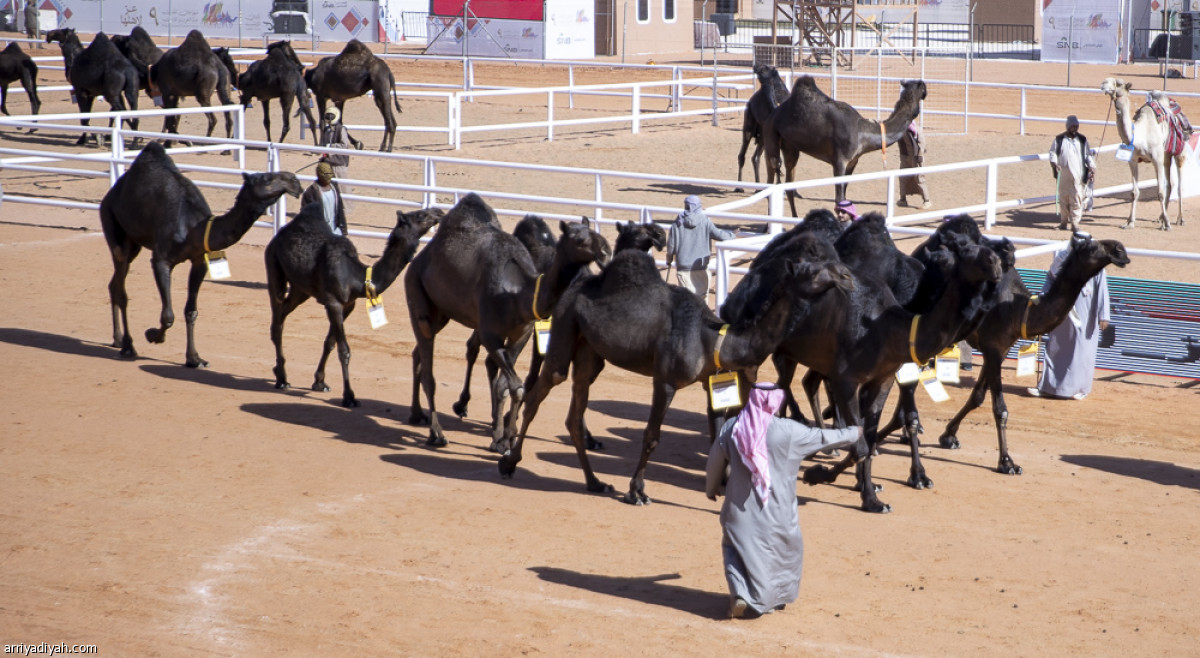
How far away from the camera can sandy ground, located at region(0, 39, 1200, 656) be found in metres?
6.48

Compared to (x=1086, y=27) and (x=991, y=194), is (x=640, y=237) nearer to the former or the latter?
(x=991, y=194)

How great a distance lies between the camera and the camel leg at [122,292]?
12.1 metres

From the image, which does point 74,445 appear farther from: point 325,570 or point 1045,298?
point 1045,298

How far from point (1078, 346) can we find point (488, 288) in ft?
17.5

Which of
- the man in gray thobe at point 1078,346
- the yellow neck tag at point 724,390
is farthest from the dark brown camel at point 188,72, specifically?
the yellow neck tag at point 724,390

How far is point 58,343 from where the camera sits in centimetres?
1256

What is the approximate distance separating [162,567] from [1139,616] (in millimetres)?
5219

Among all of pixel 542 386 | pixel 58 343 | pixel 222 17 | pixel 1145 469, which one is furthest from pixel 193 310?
pixel 222 17

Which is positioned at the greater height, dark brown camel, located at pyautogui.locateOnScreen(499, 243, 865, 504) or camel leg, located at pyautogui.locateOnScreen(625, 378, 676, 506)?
dark brown camel, located at pyautogui.locateOnScreen(499, 243, 865, 504)

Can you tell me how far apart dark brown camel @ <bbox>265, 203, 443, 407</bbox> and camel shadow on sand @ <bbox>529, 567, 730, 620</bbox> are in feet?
13.0

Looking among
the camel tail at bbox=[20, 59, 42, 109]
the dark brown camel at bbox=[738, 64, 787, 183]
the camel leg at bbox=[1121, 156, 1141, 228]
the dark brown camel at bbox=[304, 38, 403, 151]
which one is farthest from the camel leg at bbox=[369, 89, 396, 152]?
the camel leg at bbox=[1121, 156, 1141, 228]

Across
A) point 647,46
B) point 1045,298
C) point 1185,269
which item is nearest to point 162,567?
point 1045,298

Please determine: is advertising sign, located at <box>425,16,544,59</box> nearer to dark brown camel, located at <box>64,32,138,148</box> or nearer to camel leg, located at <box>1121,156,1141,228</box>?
dark brown camel, located at <box>64,32,138,148</box>

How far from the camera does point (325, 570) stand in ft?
23.6
